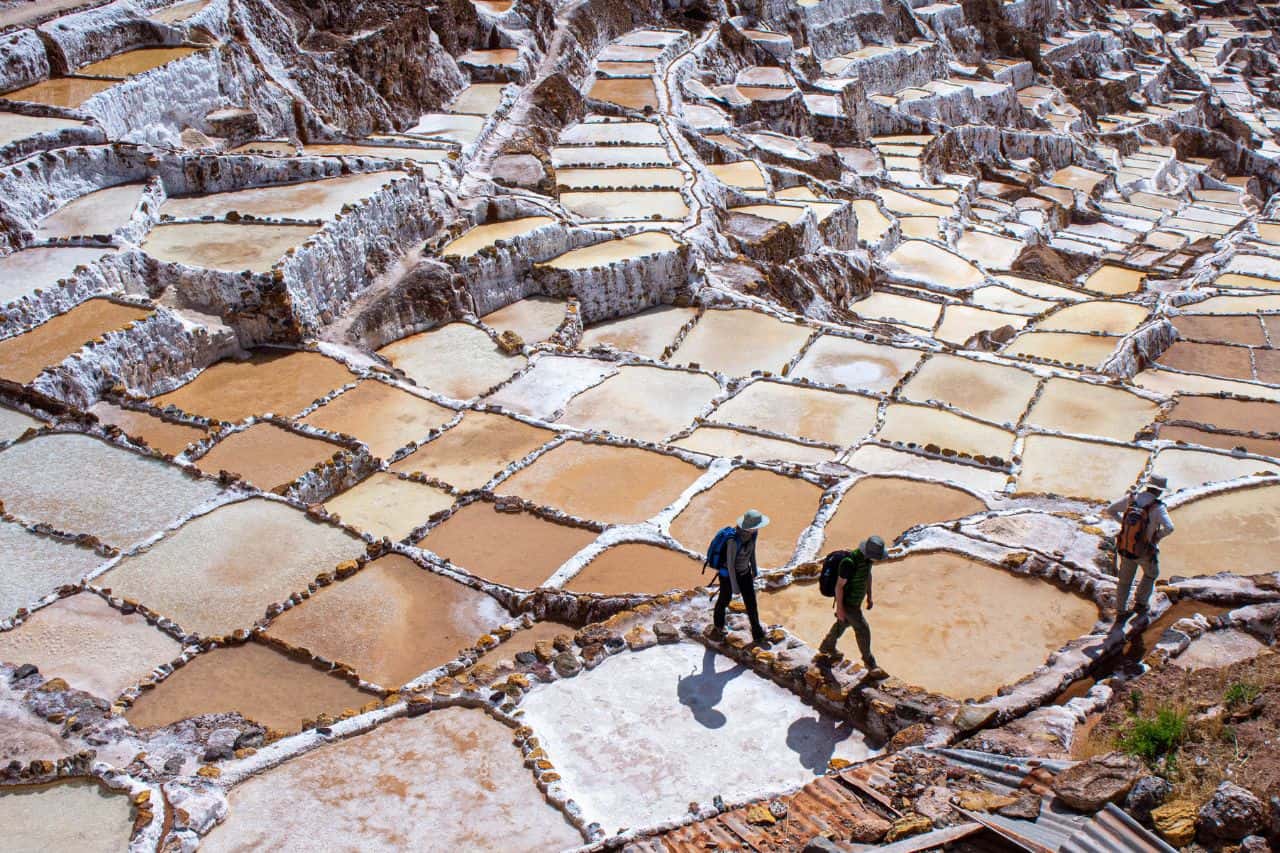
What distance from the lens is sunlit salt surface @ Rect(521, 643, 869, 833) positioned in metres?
8.14

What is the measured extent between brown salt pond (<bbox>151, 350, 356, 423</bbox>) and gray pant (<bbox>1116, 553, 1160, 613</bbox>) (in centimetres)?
1107

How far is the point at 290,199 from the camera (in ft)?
63.4

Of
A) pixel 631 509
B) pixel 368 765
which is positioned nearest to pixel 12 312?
pixel 631 509

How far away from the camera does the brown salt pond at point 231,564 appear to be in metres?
11.3

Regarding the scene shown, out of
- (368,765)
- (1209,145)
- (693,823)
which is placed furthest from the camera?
(1209,145)

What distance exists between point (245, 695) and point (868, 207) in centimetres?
2266

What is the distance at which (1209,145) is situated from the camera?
44.9 m

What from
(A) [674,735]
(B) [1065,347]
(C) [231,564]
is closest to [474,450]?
(C) [231,564]

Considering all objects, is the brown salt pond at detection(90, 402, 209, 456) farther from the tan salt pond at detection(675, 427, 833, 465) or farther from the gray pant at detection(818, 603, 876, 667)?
the gray pant at detection(818, 603, 876, 667)

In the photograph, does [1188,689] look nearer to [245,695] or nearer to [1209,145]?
[245,695]

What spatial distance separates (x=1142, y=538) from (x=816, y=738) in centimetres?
328

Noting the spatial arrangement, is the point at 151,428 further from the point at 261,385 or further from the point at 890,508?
the point at 890,508

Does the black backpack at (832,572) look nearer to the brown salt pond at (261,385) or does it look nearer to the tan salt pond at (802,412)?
the tan salt pond at (802,412)

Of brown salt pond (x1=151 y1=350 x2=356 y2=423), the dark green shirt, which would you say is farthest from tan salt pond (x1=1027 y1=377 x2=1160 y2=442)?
brown salt pond (x1=151 y1=350 x2=356 y2=423)
